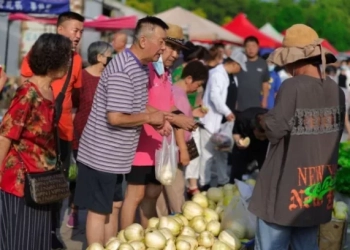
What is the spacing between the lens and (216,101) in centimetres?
1042

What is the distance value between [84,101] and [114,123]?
1.95 m

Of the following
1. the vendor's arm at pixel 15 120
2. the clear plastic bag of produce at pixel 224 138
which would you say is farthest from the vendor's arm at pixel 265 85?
the vendor's arm at pixel 15 120

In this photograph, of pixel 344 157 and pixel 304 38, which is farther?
pixel 344 157

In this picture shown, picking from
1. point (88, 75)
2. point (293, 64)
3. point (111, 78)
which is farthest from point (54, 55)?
point (88, 75)

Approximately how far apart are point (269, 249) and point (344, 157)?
347 cm

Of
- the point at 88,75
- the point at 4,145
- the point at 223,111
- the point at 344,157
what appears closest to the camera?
the point at 4,145

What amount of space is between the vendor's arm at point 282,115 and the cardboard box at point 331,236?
2.04 meters

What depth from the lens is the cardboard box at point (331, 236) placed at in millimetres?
6637

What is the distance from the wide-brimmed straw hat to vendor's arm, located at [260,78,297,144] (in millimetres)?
210

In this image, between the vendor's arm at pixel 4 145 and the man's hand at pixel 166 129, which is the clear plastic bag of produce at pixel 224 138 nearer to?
the man's hand at pixel 166 129

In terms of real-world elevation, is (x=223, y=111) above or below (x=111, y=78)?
below

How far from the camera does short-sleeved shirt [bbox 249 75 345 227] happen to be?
4.86 metres

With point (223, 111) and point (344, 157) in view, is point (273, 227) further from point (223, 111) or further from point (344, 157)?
point (223, 111)

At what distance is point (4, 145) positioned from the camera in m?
4.92
